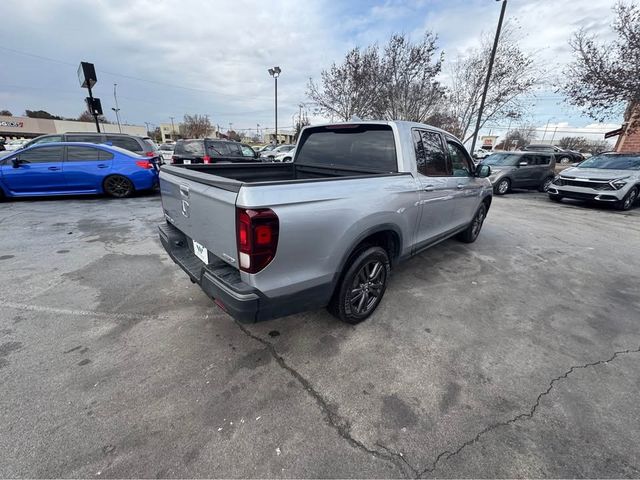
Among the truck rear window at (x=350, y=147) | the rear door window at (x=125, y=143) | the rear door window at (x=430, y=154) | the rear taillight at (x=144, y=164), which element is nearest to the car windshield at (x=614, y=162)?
the rear door window at (x=430, y=154)

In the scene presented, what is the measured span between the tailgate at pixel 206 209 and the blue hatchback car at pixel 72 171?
258 inches

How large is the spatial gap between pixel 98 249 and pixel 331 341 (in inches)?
164

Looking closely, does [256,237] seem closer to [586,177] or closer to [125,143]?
[125,143]

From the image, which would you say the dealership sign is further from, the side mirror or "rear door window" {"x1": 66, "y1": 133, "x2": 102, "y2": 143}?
the side mirror

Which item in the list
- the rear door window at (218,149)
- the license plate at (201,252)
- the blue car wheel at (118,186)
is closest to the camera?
the license plate at (201,252)

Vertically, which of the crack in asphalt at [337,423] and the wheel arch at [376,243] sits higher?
the wheel arch at [376,243]

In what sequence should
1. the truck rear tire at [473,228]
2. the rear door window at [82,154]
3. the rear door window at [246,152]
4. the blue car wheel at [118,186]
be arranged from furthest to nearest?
the rear door window at [246,152] < the blue car wheel at [118,186] < the rear door window at [82,154] < the truck rear tire at [473,228]

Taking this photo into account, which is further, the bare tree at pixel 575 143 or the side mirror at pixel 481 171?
the bare tree at pixel 575 143

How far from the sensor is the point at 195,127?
61.3 meters

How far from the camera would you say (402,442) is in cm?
177

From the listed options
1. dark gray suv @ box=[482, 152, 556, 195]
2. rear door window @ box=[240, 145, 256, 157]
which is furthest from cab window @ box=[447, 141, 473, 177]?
rear door window @ box=[240, 145, 256, 157]

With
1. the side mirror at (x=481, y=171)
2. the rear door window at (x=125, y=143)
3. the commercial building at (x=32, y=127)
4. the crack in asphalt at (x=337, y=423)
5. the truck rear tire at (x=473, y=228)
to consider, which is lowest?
the crack in asphalt at (x=337, y=423)

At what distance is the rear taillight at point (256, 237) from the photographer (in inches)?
70.8

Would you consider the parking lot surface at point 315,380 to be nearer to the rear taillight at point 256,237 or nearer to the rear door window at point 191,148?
the rear taillight at point 256,237
